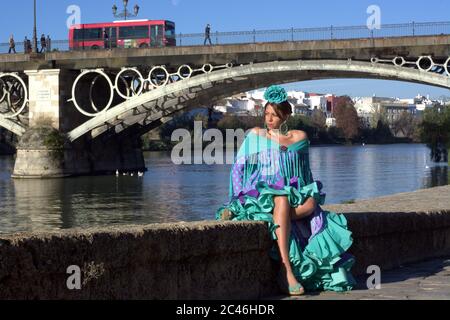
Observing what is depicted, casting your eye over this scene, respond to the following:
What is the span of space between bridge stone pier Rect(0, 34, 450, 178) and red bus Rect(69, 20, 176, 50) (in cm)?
241

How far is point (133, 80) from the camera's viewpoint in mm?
38125

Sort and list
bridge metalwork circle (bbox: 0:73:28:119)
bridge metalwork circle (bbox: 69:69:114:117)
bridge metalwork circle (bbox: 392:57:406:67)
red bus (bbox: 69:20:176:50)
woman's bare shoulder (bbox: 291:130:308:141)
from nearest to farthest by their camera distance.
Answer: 1. woman's bare shoulder (bbox: 291:130:308:141)
2. bridge metalwork circle (bbox: 392:57:406:67)
3. bridge metalwork circle (bbox: 69:69:114:117)
4. bridge metalwork circle (bbox: 0:73:28:119)
5. red bus (bbox: 69:20:176:50)

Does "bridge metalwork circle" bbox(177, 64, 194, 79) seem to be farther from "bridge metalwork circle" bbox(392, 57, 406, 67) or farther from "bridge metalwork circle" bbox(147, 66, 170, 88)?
"bridge metalwork circle" bbox(392, 57, 406, 67)

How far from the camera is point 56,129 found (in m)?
38.1

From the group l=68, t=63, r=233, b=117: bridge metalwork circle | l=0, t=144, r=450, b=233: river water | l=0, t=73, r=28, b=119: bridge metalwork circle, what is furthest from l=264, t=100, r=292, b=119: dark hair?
l=0, t=73, r=28, b=119: bridge metalwork circle

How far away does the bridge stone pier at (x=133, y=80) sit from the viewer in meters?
31.7

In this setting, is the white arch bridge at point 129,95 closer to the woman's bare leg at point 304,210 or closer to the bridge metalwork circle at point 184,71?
the bridge metalwork circle at point 184,71

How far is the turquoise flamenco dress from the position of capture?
203 inches

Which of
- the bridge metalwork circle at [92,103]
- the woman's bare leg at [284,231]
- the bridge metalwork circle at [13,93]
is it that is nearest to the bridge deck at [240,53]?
the bridge metalwork circle at [92,103]

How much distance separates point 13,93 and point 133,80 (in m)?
7.47

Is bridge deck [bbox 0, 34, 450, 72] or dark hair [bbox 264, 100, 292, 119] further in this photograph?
bridge deck [bbox 0, 34, 450, 72]

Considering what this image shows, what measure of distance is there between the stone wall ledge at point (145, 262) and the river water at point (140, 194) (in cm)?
1218
